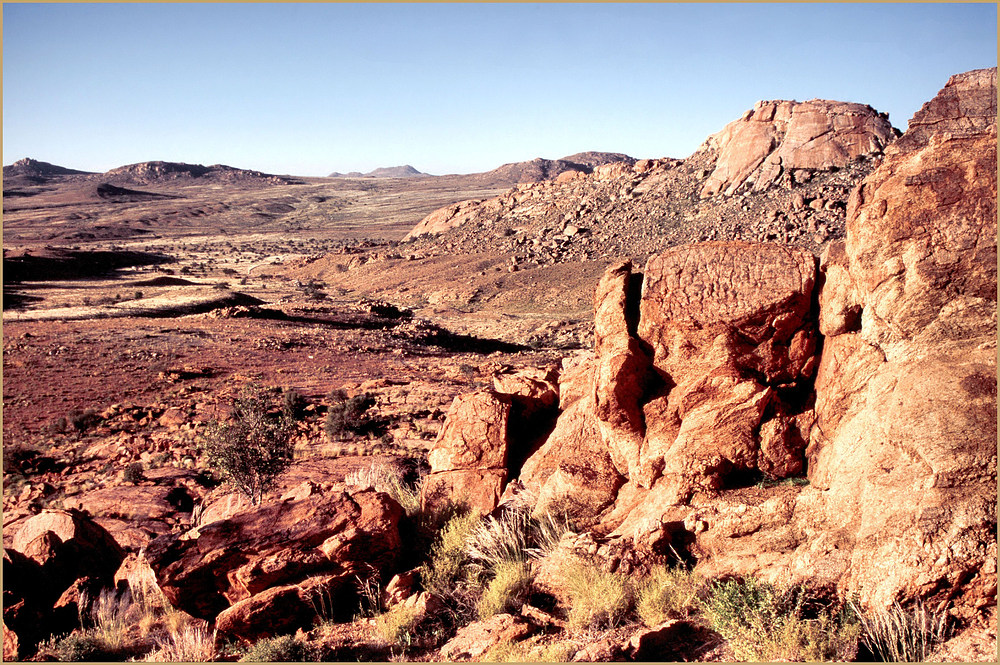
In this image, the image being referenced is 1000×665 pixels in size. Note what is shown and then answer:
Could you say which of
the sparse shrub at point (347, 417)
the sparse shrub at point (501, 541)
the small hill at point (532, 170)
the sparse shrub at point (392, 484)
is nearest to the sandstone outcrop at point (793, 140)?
the sparse shrub at point (347, 417)

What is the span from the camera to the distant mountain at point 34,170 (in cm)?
17450

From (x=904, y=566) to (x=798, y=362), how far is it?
229cm

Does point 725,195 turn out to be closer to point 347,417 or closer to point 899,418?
point 347,417

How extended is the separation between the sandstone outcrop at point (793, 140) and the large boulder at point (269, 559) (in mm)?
44652

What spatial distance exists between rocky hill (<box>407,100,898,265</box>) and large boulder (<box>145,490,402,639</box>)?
35.6 m

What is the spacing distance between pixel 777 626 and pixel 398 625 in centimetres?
334

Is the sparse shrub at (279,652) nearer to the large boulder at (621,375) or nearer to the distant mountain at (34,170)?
the large boulder at (621,375)

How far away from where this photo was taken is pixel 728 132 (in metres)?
50.8

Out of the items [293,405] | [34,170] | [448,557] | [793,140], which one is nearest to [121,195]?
[34,170]

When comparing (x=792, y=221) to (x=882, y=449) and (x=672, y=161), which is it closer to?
(x=672, y=161)

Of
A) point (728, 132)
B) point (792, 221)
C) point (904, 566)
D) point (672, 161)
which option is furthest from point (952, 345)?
point (672, 161)

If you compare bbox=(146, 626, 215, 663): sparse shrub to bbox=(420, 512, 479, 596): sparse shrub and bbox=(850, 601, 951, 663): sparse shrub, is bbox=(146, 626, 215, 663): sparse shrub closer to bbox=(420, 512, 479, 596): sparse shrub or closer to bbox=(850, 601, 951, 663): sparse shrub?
bbox=(420, 512, 479, 596): sparse shrub

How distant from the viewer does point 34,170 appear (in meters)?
179

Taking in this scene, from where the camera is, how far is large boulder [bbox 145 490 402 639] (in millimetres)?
6352
